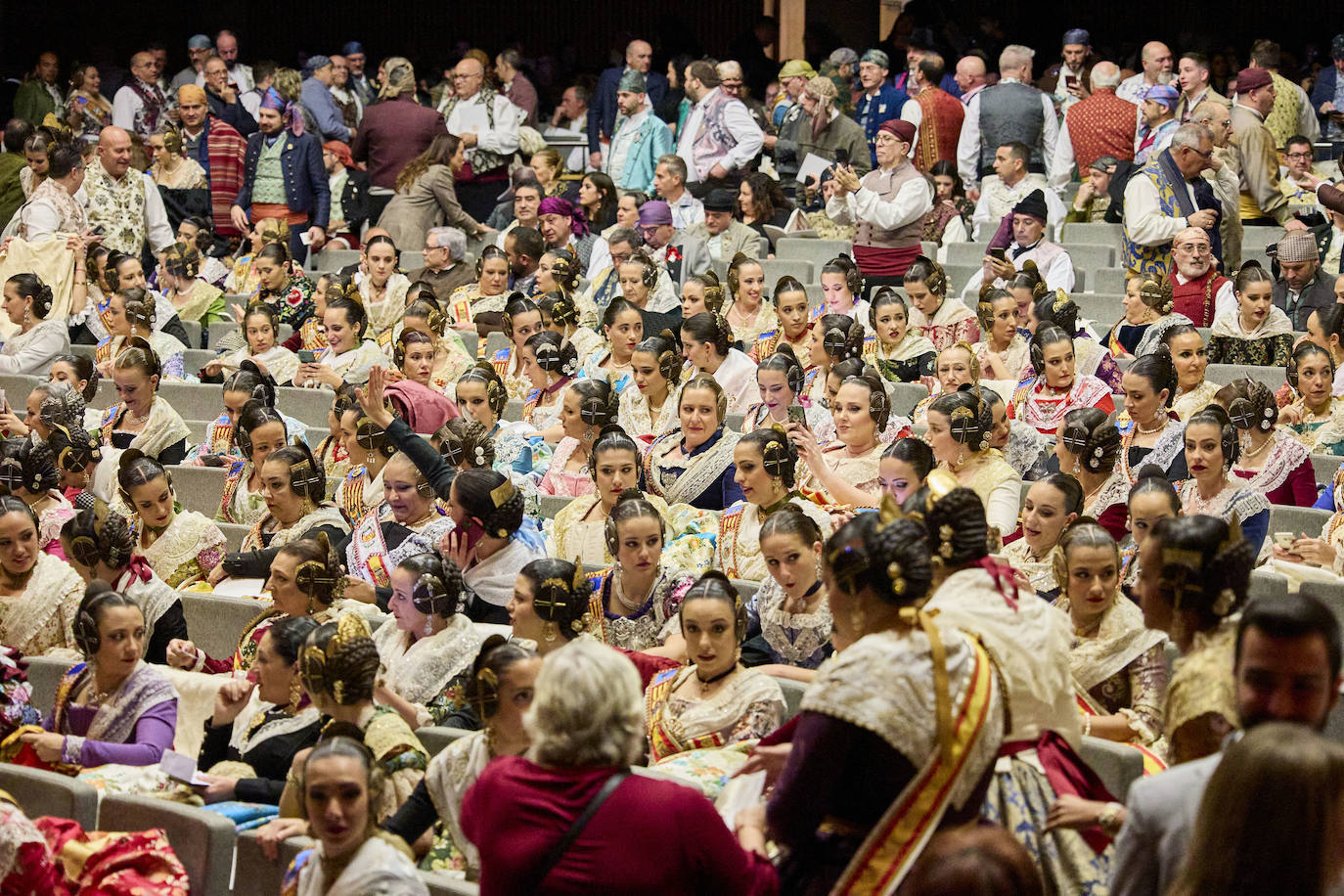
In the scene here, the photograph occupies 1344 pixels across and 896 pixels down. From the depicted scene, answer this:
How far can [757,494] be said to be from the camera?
489 centimetres

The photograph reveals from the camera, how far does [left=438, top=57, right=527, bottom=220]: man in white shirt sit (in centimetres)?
1001

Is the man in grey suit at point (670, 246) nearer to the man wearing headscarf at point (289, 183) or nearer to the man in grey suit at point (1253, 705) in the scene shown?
the man wearing headscarf at point (289, 183)

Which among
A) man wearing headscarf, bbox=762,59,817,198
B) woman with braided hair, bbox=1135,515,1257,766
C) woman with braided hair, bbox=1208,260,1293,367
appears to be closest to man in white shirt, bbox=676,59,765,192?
man wearing headscarf, bbox=762,59,817,198

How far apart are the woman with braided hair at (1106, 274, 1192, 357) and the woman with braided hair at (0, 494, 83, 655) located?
13.5ft

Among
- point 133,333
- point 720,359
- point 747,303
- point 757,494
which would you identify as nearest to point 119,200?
point 133,333

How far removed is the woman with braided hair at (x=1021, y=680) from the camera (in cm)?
262

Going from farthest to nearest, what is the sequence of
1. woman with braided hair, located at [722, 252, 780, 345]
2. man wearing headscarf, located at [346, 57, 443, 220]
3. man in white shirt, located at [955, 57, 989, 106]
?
man wearing headscarf, located at [346, 57, 443, 220]
man in white shirt, located at [955, 57, 989, 106]
woman with braided hair, located at [722, 252, 780, 345]

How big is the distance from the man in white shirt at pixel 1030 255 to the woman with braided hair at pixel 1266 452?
7.49 feet

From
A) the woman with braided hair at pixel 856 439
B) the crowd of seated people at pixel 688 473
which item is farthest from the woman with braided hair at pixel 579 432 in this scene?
the woman with braided hair at pixel 856 439

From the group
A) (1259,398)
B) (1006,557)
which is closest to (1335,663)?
(1006,557)

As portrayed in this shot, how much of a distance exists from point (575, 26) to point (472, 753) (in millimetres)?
11992

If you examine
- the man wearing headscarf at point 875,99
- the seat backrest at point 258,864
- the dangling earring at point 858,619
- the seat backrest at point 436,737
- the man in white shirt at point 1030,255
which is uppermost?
the man wearing headscarf at point 875,99

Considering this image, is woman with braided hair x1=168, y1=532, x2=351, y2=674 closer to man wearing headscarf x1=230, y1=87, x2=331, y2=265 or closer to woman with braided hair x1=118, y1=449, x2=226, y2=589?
woman with braided hair x1=118, y1=449, x2=226, y2=589

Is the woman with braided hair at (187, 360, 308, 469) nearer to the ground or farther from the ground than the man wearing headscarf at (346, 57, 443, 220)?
nearer to the ground
